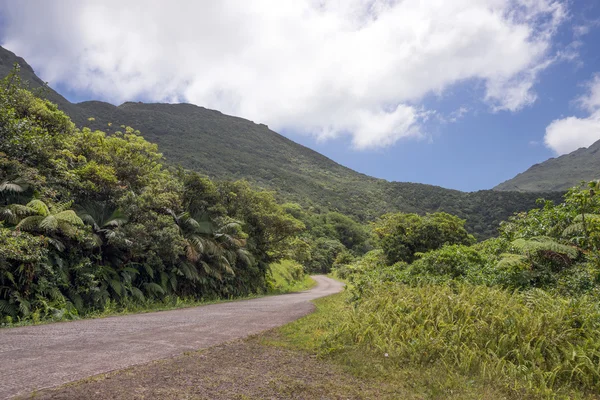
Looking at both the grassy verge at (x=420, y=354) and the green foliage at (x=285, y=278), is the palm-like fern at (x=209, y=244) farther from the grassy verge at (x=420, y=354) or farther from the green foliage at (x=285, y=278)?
the grassy verge at (x=420, y=354)

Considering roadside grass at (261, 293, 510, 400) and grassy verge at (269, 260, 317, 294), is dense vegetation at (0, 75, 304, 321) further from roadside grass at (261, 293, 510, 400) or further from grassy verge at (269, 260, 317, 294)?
grassy verge at (269, 260, 317, 294)

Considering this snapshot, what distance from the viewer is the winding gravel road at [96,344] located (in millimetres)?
4105

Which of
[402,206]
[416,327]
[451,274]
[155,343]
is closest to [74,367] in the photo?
[155,343]

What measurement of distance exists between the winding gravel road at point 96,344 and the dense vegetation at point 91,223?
2175 mm

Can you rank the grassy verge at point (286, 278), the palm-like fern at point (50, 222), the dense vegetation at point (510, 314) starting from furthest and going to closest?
the grassy verge at point (286, 278)
the palm-like fern at point (50, 222)
the dense vegetation at point (510, 314)

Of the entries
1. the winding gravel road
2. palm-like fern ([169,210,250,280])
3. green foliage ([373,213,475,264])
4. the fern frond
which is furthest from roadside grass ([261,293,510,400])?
green foliage ([373,213,475,264])

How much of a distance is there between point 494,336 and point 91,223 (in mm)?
11399

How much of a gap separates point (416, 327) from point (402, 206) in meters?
99.7

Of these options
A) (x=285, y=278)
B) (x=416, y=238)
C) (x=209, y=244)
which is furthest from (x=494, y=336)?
(x=285, y=278)

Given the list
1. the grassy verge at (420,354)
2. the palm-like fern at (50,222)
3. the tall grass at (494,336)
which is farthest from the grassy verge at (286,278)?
the tall grass at (494,336)

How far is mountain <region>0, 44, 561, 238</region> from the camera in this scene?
81062 millimetres

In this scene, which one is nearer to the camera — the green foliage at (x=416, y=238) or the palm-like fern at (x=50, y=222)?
the palm-like fern at (x=50, y=222)

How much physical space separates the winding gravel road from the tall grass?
8.55 ft

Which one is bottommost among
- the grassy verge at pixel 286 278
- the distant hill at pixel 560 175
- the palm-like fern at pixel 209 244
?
the grassy verge at pixel 286 278
